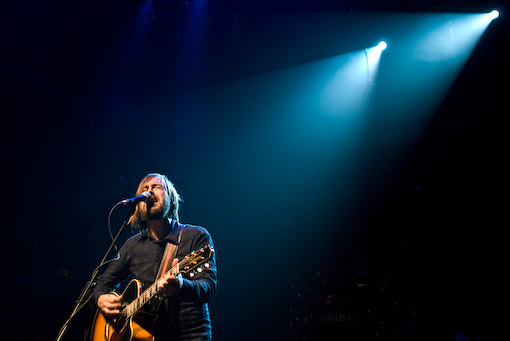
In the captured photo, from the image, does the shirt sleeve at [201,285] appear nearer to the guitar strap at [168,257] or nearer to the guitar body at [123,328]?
the guitar strap at [168,257]

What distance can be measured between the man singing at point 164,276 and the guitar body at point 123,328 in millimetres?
55

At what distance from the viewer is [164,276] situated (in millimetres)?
2262

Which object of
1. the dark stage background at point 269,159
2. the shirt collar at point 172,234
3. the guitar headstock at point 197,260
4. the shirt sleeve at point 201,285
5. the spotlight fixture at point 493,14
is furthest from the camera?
the spotlight fixture at point 493,14

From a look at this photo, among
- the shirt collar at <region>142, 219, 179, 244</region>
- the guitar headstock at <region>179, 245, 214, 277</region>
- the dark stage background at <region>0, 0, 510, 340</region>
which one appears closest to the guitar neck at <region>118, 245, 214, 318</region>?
the guitar headstock at <region>179, 245, 214, 277</region>

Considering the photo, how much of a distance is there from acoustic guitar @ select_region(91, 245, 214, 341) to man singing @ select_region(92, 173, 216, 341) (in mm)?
41

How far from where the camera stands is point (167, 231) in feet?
9.78

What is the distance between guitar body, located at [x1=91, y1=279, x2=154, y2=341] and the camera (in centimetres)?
234

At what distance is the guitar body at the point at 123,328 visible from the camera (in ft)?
7.67

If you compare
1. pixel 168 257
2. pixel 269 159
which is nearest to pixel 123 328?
pixel 168 257

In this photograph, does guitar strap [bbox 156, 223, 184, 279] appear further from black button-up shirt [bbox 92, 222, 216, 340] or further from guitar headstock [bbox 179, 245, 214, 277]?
guitar headstock [bbox 179, 245, 214, 277]

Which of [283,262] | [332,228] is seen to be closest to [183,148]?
[283,262]

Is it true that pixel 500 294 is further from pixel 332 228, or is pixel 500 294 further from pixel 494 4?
pixel 494 4

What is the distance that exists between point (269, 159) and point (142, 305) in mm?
4564

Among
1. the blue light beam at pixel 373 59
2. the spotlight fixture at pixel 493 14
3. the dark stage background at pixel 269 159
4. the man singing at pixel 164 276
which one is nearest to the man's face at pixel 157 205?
the man singing at pixel 164 276
